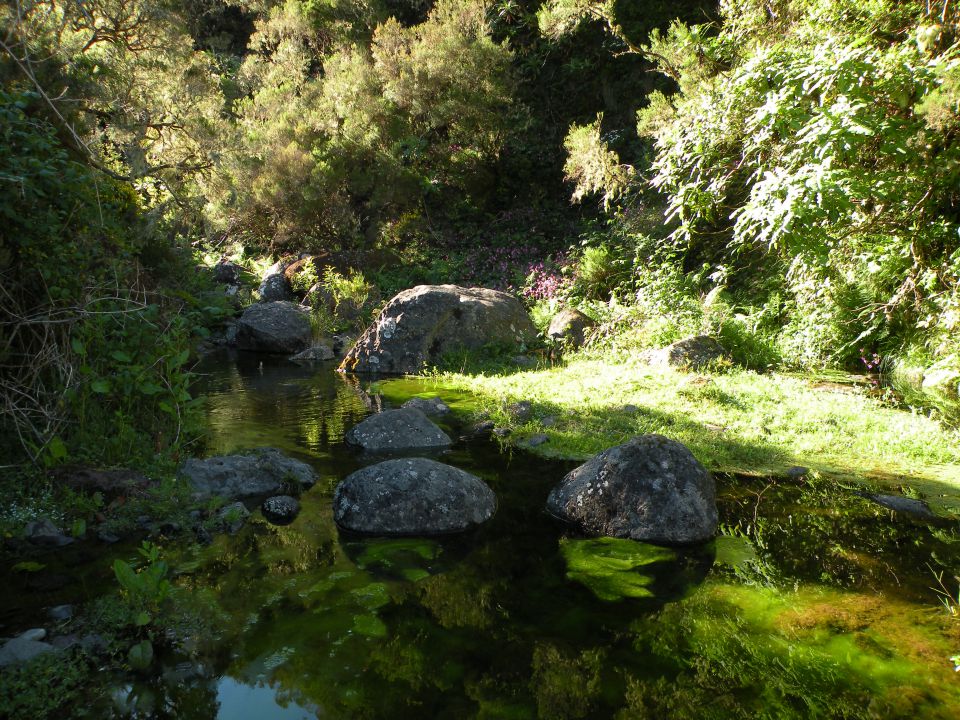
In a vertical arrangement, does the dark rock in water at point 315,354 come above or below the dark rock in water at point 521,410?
below

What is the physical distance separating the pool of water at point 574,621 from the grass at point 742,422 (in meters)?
0.77

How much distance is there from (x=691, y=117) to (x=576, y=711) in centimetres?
689

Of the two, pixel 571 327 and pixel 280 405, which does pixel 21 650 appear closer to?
pixel 280 405

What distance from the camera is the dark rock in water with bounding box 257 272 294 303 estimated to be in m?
17.1

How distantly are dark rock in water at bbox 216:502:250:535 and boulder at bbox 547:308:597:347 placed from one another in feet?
25.2

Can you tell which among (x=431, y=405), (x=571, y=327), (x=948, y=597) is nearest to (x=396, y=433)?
(x=431, y=405)

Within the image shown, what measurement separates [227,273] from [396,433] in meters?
13.0

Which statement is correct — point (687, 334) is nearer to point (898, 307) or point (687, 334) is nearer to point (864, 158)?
point (898, 307)

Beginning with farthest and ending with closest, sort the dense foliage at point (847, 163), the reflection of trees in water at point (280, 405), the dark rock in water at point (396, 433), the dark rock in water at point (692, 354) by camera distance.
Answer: the dark rock in water at point (692, 354) → the reflection of trees in water at point (280, 405) → the dark rock in water at point (396, 433) → the dense foliage at point (847, 163)

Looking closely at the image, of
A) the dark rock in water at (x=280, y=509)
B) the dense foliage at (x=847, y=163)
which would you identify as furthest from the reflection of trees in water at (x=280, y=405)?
the dense foliage at (x=847, y=163)

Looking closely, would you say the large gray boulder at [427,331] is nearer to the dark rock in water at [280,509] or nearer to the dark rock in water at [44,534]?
the dark rock in water at [280,509]

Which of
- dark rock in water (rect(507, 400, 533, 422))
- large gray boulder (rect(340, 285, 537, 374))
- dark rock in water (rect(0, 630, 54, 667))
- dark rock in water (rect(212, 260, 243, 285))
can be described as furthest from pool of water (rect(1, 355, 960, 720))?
dark rock in water (rect(212, 260, 243, 285))

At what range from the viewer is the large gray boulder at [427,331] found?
11844 millimetres

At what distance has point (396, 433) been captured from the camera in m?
7.42
